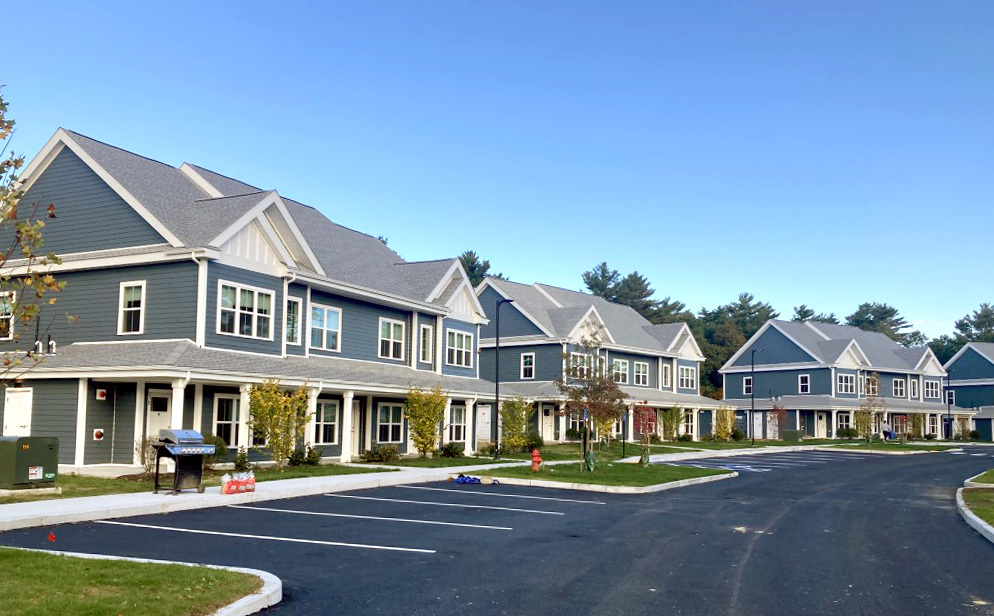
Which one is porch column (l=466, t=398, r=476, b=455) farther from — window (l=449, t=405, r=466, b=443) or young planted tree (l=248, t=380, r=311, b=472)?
young planted tree (l=248, t=380, r=311, b=472)

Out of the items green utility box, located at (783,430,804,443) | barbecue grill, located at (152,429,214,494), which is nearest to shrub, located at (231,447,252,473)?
barbecue grill, located at (152,429,214,494)

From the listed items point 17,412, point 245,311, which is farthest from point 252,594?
point 17,412

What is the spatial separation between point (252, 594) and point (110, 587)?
4.93ft

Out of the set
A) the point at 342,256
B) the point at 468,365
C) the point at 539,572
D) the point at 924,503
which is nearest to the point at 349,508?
the point at 539,572

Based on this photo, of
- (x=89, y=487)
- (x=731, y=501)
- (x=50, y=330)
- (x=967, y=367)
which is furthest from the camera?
(x=967, y=367)

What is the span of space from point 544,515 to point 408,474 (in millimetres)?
8536

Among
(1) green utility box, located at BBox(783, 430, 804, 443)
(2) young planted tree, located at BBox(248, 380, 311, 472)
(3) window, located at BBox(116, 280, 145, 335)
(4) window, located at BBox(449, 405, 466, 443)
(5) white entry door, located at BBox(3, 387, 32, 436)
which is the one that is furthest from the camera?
(1) green utility box, located at BBox(783, 430, 804, 443)

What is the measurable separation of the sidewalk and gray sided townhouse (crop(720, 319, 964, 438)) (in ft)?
167

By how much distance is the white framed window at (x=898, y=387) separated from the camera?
3135 inches

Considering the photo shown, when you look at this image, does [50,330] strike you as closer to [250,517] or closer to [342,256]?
[342,256]

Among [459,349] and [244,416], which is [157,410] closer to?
[244,416]

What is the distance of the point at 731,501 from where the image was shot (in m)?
23.0

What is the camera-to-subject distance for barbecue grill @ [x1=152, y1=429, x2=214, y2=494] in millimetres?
18922

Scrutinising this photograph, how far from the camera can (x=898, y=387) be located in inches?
3155
